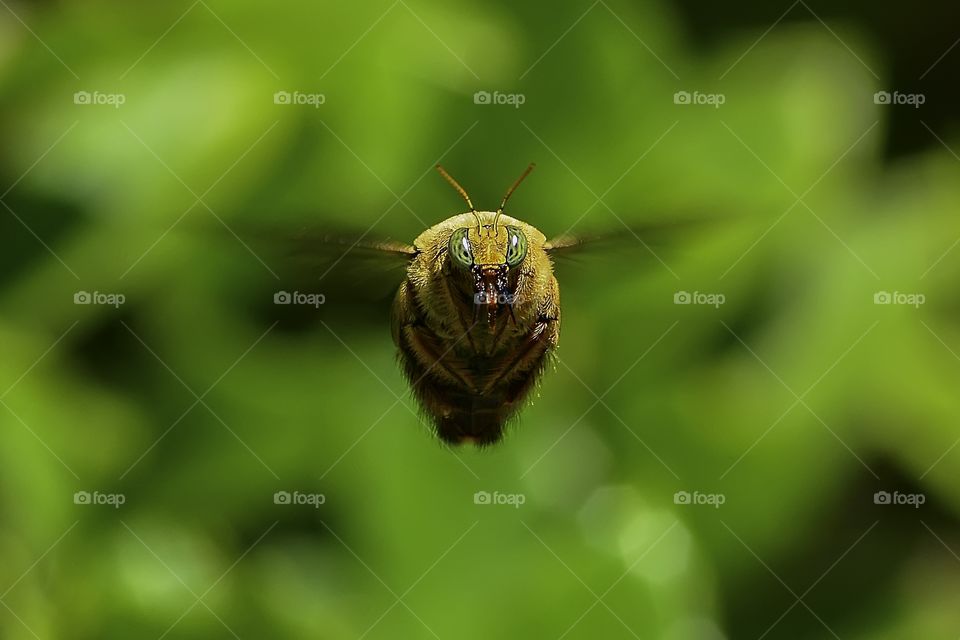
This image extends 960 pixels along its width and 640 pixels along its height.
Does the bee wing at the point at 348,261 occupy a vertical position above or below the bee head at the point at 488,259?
above

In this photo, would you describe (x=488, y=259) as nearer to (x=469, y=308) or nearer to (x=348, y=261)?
(x=469, y=308)

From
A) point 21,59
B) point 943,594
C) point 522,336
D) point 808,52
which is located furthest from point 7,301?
point 943,594

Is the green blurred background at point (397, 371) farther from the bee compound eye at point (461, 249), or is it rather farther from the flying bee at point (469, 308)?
the bee compound eye at point (461, 249)

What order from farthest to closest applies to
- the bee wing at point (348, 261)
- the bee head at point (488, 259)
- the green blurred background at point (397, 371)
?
1. the green blurred background at point (397, 371)
2. the bee wing at point (348, 261)
3. the bee head at point (488, 259)

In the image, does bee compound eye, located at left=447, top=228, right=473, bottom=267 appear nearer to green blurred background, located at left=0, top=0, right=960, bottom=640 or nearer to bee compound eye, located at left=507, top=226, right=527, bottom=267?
bee compound eye, located at left=507, top=226, right=527, bottom=267

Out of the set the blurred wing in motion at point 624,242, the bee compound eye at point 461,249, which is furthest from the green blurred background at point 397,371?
the bee compound eye at point 461,249

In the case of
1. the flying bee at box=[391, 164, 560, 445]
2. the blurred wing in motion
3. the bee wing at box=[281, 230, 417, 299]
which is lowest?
the flying bee at box=[391, 164, 560, 445]

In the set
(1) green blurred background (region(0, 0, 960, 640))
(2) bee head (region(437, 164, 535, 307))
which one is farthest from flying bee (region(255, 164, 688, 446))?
(1) green blurred background (region(0, 0, 960, 640))
